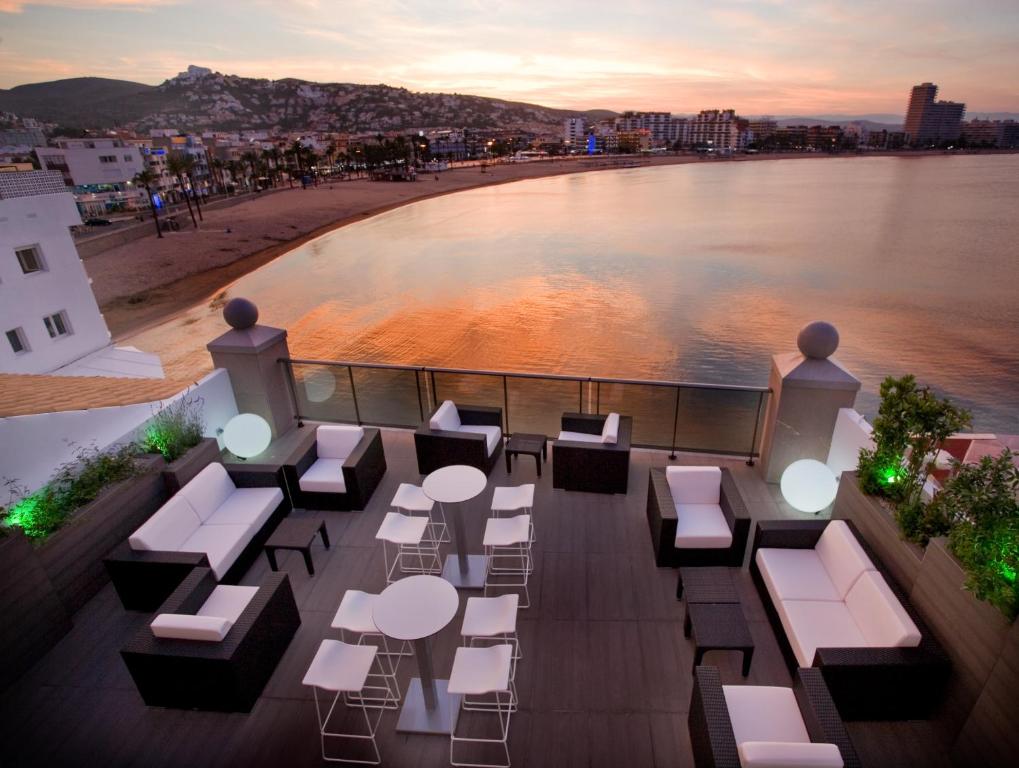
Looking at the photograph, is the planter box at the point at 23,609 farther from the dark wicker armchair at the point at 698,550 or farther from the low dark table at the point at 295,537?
the dark wicker armchair at the point at 698,550

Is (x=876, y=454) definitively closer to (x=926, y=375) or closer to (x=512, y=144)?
(x=926, y=375)

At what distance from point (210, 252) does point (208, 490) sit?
41.2 metres

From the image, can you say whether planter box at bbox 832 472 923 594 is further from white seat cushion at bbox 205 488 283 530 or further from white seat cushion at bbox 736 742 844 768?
white seat cushion at bbox 205 488 283 530

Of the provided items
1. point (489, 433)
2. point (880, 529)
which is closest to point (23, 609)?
point (489, 433)

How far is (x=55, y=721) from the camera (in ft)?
12.4

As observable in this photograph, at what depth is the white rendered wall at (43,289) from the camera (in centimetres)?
1517

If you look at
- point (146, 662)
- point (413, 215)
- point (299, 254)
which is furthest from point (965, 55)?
point (146, 662)

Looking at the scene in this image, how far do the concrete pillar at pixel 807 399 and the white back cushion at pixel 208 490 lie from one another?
6.23 metres

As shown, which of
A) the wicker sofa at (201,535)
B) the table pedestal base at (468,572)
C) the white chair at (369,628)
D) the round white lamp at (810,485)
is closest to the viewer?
the white chair at (369,628)

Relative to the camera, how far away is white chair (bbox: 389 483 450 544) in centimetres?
512

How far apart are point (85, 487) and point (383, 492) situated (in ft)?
9.56

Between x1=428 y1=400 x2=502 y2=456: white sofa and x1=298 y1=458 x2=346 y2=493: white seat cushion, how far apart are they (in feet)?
4.03

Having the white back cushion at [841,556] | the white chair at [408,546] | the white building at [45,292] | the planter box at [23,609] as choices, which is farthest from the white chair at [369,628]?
the white building at [45,292]

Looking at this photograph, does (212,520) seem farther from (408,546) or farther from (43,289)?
(43,289)
